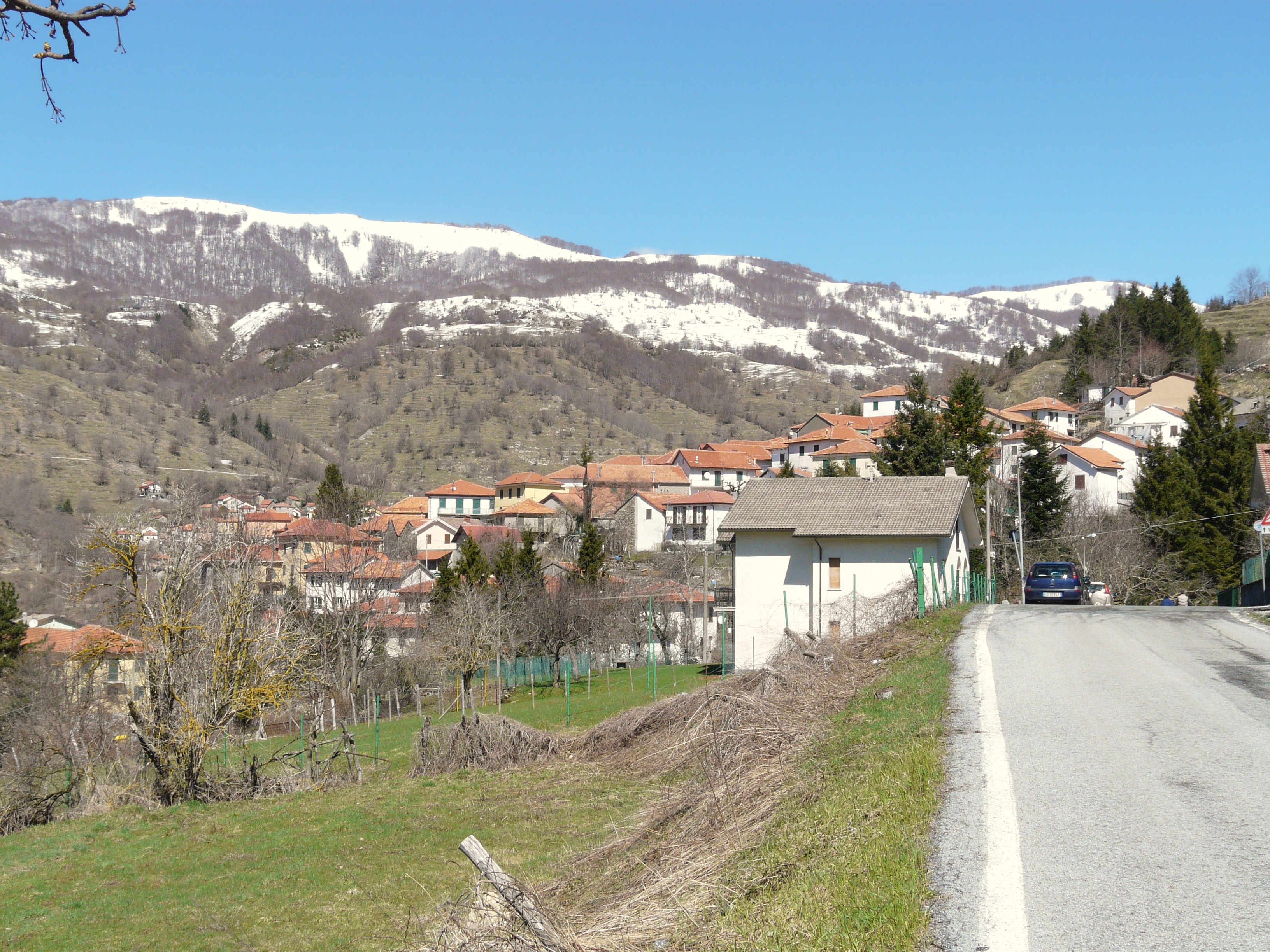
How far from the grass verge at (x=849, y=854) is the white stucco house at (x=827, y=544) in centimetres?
2401

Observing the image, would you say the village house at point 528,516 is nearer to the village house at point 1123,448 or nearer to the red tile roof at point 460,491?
the red tile roof at point 460,491

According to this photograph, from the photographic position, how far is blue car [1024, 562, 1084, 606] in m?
31.1

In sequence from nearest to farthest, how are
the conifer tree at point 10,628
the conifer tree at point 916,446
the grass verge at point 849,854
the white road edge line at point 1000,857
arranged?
the white road edge line at point 1000,857
the grass verge at point 849,854
the conifer tree at point 10,628
the conifer tree at point 916,446

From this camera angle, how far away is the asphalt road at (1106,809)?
17.6 ft

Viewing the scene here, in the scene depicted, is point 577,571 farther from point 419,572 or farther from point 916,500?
point 916,500

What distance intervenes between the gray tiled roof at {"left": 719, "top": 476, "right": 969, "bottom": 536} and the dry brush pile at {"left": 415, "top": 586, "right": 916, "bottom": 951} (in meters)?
13.9

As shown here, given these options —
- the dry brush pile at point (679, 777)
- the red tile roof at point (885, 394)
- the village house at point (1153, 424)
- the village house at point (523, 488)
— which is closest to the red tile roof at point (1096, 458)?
the village house at point (1153, 424)

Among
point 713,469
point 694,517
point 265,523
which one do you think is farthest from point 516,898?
point 713,469

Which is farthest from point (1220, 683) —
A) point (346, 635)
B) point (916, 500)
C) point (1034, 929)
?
point (346, 635)

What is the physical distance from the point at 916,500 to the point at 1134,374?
290 ft

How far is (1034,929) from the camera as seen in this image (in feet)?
17.4

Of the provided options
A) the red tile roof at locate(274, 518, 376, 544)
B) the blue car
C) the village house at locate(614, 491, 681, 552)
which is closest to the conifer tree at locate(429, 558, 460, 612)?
the red tile roof at locate(274, 518, 376, 544)

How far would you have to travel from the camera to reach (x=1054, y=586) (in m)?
31.2

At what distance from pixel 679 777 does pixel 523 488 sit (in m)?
104
